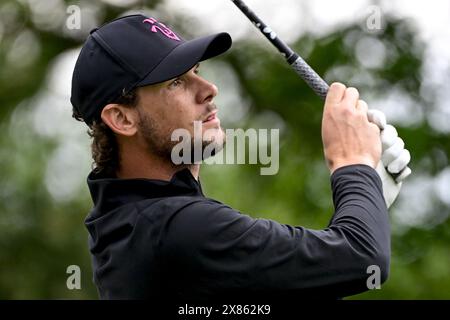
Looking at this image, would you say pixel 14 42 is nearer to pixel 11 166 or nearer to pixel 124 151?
pixel 11 166

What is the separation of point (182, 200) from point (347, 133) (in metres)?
0.49

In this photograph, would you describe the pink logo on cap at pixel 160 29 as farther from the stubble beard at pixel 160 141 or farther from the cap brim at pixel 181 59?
the stubble beard at pixel 160 141

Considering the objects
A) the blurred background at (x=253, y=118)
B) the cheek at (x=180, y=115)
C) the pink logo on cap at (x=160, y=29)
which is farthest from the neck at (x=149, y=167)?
the blurred background at (x=253, y=118)

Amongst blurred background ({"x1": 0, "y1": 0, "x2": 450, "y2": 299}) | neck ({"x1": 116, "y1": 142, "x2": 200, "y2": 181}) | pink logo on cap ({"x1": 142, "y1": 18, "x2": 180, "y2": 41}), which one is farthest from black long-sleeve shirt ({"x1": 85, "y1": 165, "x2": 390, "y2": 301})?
blurred background ({"x1": 0, "y1": 0, "x2": 450, "y2": 299})

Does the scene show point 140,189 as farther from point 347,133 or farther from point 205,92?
point 347,133

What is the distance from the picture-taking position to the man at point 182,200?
278cm

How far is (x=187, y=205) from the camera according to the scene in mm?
2863

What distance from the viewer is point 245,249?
9.19ft

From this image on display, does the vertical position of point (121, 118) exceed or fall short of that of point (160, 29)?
it falls short

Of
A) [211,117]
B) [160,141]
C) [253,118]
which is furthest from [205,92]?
[253,118]

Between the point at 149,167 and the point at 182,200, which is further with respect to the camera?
the point at 149,167
